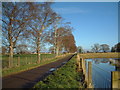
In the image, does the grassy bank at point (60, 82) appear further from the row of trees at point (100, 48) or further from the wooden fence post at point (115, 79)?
the row of trees at point (100, 48)

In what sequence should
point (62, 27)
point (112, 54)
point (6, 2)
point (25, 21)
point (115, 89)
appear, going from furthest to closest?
point (112, 54), point (62, 27), point (25, 21), point (6, 2), point (115, 89)

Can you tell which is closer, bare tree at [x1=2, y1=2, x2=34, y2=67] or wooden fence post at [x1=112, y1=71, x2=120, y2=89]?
wooden fence post at [x1=112, y1=71, x2=120, y2=89]

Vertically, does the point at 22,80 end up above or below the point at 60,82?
below

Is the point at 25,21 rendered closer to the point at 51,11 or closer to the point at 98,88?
the point at 51,11

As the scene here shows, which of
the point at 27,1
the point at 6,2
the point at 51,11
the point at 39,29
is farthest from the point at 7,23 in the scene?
the point at 51,11

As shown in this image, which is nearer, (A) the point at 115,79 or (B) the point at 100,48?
(A) the point at 115,79

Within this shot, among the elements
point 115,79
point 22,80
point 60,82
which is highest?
point 115,79

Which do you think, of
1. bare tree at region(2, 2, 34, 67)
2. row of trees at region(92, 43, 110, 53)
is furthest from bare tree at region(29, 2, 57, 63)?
row of trees at region(92, 43, 110, 53)

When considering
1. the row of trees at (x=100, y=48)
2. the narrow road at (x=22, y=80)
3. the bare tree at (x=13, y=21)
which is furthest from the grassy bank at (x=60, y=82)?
the row of trees at (x=100, y=48)

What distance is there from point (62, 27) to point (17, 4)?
25.5 meters

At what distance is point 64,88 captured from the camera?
6.27m

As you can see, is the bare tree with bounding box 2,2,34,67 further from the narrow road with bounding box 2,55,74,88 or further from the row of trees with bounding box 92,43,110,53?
the row of trees with bounding box 92,43,110,53

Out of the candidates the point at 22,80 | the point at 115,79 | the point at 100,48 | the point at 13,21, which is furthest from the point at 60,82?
the point at 100,48

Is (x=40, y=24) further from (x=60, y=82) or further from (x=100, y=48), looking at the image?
(x=100, y=48)
